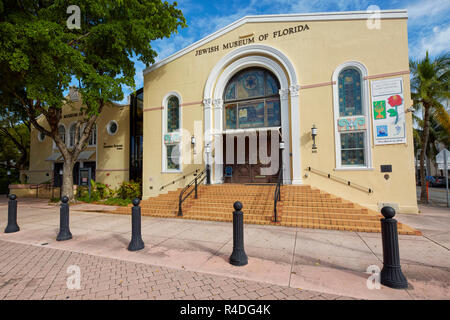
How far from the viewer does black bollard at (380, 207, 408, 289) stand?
3225 mm

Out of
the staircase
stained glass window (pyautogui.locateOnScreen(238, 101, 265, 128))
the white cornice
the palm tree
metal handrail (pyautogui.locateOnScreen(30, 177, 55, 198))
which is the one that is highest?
the white cornice

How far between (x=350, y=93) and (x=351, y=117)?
1.17 meters

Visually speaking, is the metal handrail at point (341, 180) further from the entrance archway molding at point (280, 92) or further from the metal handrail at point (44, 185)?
the metal handrail at point (44, 185)

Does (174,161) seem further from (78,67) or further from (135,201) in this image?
(135,201)

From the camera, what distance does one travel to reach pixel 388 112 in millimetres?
9227

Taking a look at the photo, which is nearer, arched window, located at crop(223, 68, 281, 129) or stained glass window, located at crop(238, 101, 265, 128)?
arched window, located at crop(223, 68, 281, 129)

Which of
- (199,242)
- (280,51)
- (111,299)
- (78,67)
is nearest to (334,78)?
(280,51)

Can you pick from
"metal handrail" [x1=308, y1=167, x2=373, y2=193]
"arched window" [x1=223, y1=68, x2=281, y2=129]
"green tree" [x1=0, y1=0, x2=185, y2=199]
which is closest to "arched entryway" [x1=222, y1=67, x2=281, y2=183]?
"arched window" [x1=223, y1=68, x2=281, y2=129]

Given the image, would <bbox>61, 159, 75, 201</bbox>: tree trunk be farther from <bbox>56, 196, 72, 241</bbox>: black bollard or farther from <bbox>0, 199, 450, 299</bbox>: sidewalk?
<bbox>56, 196, 72, 241</bbox>: black bollard

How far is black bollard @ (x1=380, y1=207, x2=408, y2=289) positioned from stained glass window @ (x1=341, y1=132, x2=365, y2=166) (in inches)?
279

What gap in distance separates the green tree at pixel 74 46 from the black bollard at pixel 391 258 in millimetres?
12247

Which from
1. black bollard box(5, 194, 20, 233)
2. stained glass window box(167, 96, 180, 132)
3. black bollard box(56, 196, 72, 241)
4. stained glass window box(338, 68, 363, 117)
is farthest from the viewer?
stained glass window box(167, 96, 180, 132)

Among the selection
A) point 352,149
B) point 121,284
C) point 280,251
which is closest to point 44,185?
point 121,284

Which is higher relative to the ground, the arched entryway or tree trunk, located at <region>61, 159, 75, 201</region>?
the arched entryway
